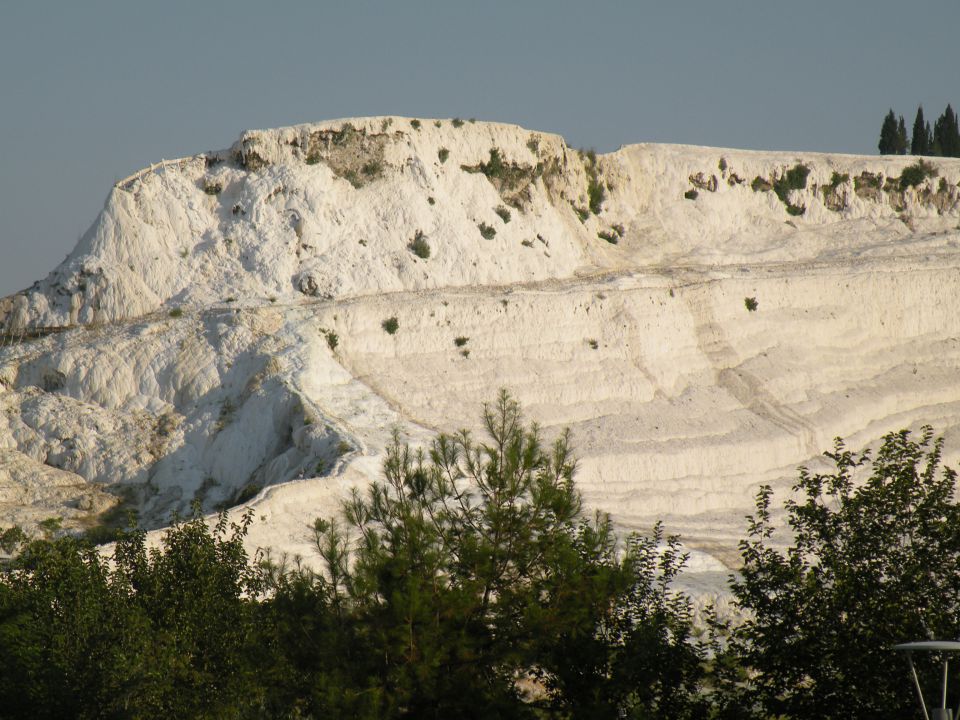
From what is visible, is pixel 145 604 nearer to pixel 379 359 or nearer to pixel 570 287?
pixel 379 359

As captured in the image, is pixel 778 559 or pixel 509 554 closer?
pixel 509 554

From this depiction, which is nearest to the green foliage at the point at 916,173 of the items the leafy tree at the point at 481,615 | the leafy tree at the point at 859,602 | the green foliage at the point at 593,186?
the green foliage at the point at 593,186

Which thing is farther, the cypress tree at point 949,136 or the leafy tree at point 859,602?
the cypress tree at point 949,136

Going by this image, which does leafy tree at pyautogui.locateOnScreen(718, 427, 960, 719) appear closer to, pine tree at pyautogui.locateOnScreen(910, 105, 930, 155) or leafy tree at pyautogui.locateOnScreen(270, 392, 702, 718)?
leafy tree at pyautogui.locateOnScreen(270, 392, 702, 718)

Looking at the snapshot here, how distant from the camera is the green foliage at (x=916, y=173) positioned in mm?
61375

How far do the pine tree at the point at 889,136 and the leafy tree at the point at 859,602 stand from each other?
58.5 meters

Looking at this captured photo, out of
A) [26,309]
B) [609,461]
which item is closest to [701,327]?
[609,461]

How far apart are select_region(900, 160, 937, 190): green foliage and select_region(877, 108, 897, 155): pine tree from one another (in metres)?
15.5

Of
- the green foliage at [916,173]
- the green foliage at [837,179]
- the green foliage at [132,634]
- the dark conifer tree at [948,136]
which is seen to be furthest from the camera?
the dark conifer tree at [948,136]

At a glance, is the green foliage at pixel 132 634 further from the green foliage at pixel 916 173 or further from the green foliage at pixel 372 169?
the green foliage at pixel 916 173

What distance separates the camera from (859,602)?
2084 centimetres

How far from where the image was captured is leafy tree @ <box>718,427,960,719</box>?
66.2 ft

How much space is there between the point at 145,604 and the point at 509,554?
5.87 metres

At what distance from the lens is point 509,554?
2042 cm
